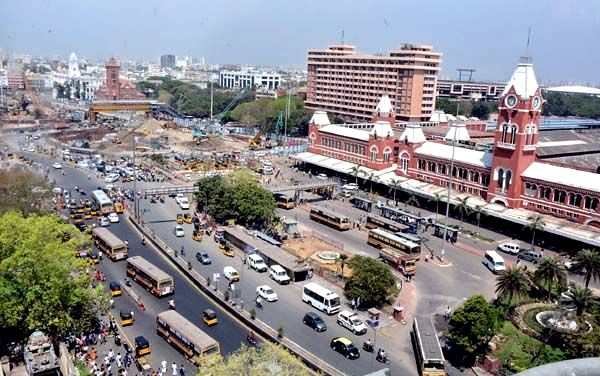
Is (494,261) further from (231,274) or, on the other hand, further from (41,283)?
(41,283)

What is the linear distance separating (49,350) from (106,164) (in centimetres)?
5094

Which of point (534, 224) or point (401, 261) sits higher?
point (534, 224)

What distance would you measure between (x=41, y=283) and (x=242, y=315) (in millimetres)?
10293

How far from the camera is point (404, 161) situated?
57.8m

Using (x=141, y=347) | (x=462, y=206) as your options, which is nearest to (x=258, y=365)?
(x=141, y=347)

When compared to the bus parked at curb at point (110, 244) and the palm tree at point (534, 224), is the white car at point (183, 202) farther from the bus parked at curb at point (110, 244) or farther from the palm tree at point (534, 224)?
the palm tree at point (534, 224)

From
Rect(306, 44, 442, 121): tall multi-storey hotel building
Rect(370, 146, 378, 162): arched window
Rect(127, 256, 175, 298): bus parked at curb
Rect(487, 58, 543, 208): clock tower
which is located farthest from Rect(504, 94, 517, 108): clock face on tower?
Rect(306, 44, 442, 121): tall multi-storey hotel building

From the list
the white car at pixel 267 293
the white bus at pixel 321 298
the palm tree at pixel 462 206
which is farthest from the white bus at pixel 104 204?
the palm tree at pixel 462 206

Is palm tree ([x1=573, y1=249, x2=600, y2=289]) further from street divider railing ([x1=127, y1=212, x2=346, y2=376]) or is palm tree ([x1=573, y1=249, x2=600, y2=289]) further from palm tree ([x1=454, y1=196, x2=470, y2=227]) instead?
street divider railing ([x1=127, y1=212, x2=346, y2=376])

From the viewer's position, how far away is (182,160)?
74.0 meters

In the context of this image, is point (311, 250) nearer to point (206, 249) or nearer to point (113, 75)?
point (206, 249)

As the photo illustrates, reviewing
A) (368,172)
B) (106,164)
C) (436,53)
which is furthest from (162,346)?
(436,53)

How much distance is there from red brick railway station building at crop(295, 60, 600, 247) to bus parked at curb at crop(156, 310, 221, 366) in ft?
92.5

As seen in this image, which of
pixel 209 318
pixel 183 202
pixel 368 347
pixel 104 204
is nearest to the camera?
pixel 368 347
